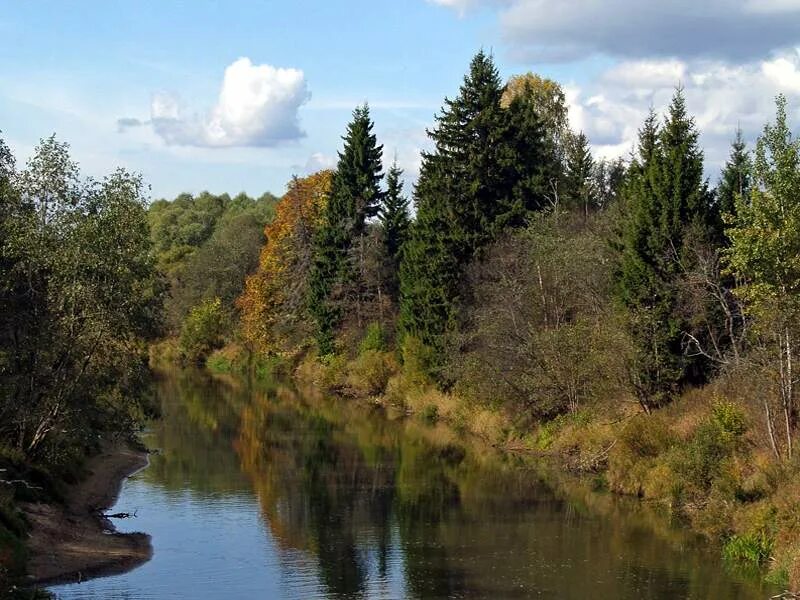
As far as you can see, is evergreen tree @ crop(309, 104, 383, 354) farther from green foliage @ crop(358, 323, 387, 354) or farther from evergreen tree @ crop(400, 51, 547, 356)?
evergreen tree @ crop(400, 51, 547, 356)

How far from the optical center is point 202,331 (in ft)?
342

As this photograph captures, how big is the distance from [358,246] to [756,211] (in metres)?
48.2

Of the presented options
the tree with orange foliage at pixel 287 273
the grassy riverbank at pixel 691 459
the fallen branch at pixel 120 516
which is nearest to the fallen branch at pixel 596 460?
the grassy riverbank at pixel 691 459

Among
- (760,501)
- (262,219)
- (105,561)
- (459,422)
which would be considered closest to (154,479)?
A: (105,561)

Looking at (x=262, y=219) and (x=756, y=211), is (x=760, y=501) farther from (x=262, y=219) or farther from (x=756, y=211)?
(x=262, y=219)

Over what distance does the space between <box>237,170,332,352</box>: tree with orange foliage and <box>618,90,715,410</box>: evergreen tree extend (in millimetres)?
44701

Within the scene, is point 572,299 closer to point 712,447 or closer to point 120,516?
point 712,447

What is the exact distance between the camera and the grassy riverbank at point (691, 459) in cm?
3069

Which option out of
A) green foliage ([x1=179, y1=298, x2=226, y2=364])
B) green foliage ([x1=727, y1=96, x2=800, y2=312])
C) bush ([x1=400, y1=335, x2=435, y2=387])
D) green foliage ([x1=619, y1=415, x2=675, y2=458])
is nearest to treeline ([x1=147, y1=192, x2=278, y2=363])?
green foliage ([x1=179, y1=298, x2=226, y2=364])

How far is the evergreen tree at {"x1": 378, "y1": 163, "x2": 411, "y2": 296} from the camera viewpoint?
76.8 metres

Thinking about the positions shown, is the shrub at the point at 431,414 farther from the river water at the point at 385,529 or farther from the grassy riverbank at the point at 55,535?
the grassy riverbank at the point at 55,535

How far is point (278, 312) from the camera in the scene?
3521 inches

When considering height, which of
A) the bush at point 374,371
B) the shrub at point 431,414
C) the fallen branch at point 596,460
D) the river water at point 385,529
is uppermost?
the bush at point 374,371

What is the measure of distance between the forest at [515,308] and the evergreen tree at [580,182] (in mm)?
→ 217
